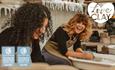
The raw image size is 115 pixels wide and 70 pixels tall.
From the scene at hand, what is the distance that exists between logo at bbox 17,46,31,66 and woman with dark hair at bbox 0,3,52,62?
21mm

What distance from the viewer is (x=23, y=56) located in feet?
2.52

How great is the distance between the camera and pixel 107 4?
44.4 inches

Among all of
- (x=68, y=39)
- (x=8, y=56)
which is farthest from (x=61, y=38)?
(x=8, y=56)

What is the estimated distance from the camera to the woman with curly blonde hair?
963 mm

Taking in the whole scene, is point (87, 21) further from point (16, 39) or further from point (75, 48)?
point (16, 39)

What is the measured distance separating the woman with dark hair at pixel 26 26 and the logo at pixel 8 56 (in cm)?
2

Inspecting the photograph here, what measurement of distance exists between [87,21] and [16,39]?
1.16 ft

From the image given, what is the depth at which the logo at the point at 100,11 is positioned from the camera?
1.13m

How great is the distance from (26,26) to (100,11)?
470mm

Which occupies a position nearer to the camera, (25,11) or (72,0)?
(25,11)

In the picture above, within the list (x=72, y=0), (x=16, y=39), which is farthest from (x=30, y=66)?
(x=72, y=0)

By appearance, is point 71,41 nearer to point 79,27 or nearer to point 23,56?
point 79,27

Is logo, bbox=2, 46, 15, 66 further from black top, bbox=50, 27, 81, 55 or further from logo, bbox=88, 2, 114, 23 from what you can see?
logo, bbox=88, 2, 114, 23

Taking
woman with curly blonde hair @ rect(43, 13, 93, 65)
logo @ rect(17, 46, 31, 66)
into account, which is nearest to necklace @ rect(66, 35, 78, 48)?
woman with curly blonde hair @ rect(43, 13, 93, 65)
